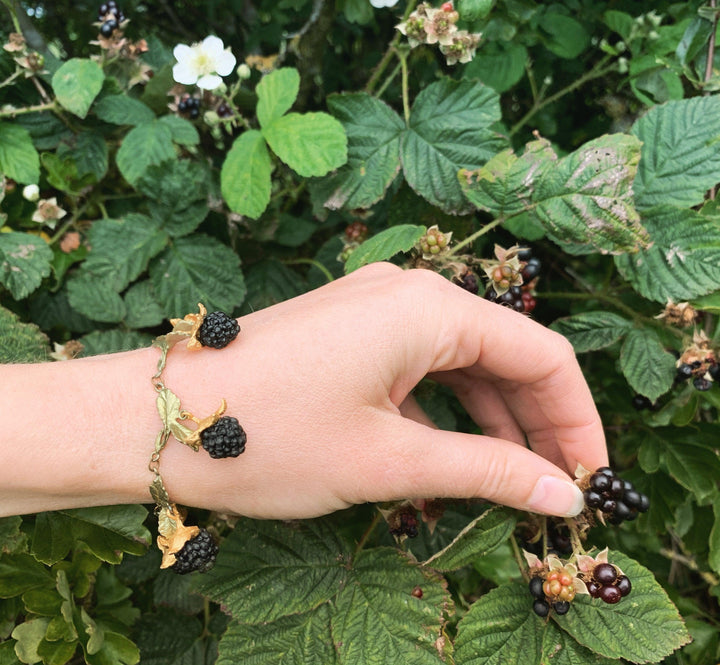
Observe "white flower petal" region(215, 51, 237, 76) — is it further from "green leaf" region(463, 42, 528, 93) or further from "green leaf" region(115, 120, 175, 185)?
"green leaf" region(463, 42, 528, 93)

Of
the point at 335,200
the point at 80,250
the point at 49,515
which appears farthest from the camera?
the point at 80,250

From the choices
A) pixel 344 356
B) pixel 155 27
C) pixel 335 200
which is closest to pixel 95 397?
pixel 344 356

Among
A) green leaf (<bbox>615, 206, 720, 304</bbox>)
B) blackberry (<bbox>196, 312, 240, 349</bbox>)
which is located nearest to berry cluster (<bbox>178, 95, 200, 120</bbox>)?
blackberry (<bbox>196, 312, 240, 349</bbox>)

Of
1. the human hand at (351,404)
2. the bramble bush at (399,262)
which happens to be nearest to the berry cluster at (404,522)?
the bramble bush at (399,262)

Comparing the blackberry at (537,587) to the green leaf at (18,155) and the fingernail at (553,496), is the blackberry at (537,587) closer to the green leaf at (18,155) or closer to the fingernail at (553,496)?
the fingernail at (553,496)

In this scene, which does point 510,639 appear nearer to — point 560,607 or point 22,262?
point 560,607

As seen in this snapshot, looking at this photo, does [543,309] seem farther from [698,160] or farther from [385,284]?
[385,284]

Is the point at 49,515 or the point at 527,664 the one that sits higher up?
the point at 49,515
